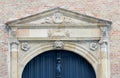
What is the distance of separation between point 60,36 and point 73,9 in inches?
35.0

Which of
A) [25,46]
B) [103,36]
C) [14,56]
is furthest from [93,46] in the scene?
[14,56]

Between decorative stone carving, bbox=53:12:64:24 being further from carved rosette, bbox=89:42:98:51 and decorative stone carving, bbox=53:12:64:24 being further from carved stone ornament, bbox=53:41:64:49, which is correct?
carved rosette, bbox=89:42:98:51

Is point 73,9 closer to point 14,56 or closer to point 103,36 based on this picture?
point 103,36

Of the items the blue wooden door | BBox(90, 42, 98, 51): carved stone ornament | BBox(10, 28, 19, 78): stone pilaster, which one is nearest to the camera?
BBox(10, 28, 19, 78): stone pilaster

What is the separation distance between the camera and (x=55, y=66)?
2109 centimetres

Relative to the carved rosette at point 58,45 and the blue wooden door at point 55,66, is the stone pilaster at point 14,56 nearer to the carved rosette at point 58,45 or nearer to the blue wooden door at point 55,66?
the blue wooden door at point 55,66

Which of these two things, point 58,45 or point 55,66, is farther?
point 55,66

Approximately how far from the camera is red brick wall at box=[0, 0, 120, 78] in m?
21.0

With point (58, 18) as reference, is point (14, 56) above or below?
below

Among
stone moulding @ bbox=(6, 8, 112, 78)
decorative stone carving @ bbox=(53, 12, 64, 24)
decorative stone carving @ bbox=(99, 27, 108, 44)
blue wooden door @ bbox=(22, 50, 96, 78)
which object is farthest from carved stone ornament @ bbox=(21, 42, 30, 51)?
decorative stone carving @ bbox=(99, 27, 108, 44)

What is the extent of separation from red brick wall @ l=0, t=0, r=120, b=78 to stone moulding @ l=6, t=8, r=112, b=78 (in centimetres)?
20

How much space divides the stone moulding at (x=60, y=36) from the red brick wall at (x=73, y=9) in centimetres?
20

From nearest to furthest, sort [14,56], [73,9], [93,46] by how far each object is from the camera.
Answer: [14,56] → [93,46] → [73,9]

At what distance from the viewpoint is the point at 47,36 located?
68.5 feet
